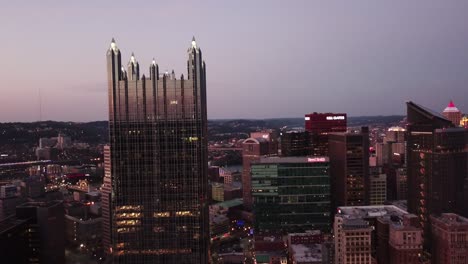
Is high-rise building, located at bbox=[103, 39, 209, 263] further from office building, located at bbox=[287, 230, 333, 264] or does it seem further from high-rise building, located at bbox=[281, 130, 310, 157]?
high-rise building, located at bbox=[281, 130, 310, 157]

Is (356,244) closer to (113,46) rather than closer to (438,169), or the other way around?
(438,169)

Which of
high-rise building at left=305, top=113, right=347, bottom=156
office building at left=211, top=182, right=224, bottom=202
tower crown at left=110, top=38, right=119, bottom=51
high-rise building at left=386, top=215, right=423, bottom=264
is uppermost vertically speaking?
tower crown at left=110, top=38, right=119, bottom=51

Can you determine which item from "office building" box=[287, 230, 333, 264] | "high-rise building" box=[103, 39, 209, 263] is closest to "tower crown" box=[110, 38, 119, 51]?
"high-rise building" box=[103, 39, 209, 263]

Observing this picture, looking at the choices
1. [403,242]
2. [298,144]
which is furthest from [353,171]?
[403,242]

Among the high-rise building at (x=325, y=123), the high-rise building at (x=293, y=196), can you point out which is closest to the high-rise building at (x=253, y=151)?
the high-rise building at (x=325, y=123)

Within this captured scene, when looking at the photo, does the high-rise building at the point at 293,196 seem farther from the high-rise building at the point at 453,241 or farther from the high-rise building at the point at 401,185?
the high-rise building at the point at 401,185
